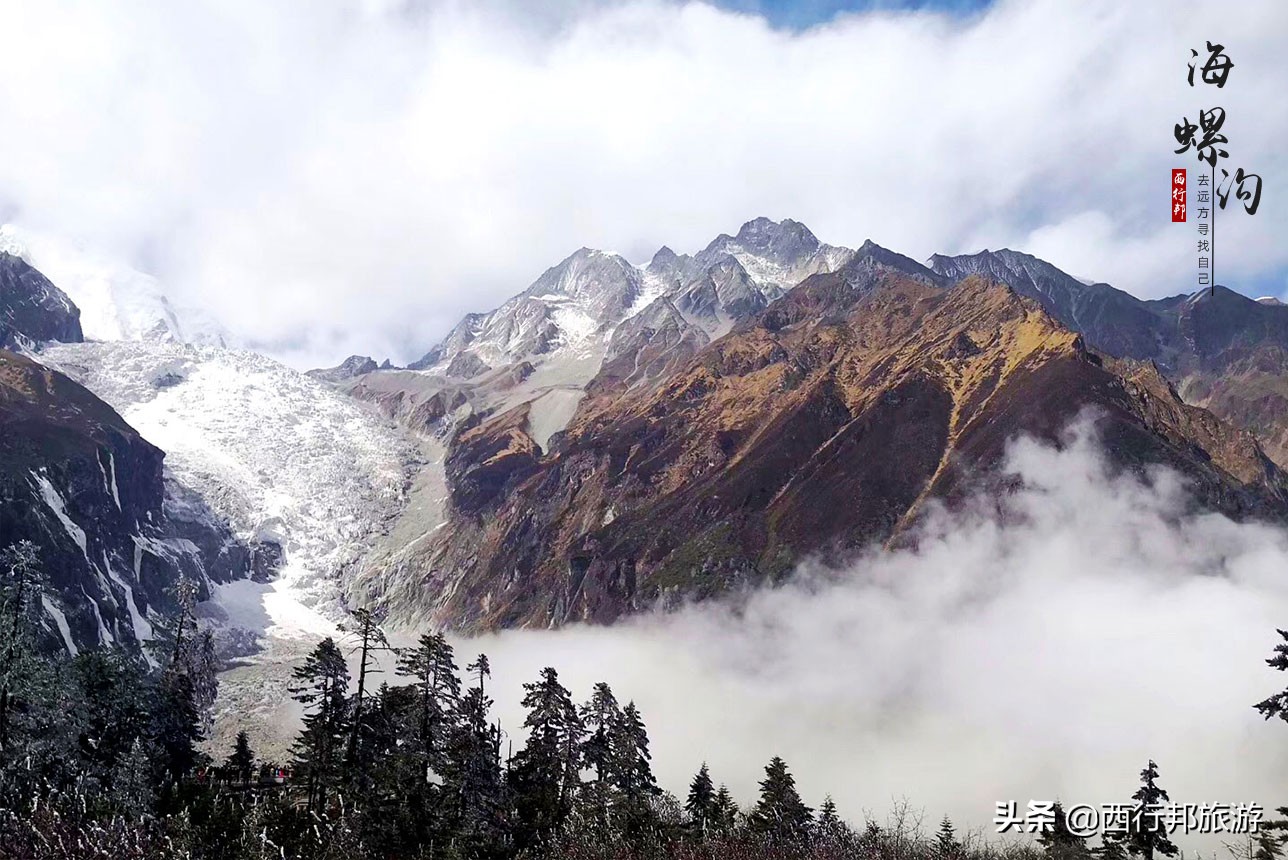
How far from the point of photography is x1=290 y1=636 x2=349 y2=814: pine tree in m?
59.7

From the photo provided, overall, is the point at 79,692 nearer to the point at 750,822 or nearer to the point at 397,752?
the point at 397,752

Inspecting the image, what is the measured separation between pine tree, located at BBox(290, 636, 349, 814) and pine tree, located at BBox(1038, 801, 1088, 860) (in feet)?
143

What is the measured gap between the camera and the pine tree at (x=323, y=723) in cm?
5969

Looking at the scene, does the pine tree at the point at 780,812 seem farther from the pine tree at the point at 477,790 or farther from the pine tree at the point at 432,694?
the pine tree at the point at 432,694

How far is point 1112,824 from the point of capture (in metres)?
63.3

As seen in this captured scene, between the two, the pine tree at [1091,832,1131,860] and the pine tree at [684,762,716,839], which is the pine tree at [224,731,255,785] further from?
the pine tree at [1091,832,1131,860]

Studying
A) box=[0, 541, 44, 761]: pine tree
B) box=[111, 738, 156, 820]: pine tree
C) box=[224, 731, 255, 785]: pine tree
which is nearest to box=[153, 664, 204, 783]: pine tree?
box=[224, 731, 255, 785]: pine tree

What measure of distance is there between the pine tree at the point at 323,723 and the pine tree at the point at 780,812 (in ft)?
94.0

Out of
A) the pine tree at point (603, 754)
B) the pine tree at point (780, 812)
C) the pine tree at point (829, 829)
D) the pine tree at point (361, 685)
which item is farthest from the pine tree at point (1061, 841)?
the pine tree at point (361, 685)

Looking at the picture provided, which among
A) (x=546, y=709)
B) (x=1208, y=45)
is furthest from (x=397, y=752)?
(x=1208, y=45)

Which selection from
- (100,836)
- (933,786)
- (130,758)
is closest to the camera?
(100,836)

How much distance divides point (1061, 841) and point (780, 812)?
20114mm

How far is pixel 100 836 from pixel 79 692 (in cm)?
2562

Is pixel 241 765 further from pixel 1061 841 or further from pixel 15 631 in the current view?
pixel 1061 841
